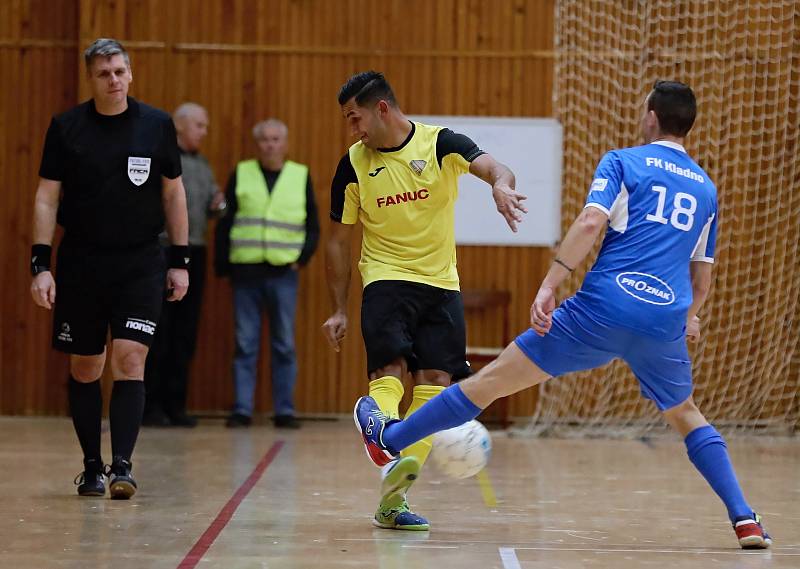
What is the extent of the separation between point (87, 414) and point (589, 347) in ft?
8.58

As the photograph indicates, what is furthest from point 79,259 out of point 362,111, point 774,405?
point 774,405

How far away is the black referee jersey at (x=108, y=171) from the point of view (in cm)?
556

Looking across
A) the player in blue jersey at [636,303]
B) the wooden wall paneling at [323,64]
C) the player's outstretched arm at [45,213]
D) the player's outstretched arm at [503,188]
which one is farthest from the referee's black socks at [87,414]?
the wooden wall paneling at [323,64]

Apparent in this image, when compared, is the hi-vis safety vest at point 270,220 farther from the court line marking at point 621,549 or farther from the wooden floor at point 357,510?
the court line marking at point 621,549

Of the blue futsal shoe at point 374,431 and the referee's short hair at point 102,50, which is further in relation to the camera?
the referee's short hair at point 102,50

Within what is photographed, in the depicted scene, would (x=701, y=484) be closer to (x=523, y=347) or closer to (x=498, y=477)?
(x=498, y=477)

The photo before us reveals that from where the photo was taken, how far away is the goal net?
31.0 feet

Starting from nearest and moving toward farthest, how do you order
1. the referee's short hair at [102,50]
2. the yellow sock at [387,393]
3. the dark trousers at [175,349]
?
1. the yellow sock at [387,393]
2. the referee's short hair at [102,50]
3. the dark trousers at [175,349]

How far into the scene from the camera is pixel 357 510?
5.42m

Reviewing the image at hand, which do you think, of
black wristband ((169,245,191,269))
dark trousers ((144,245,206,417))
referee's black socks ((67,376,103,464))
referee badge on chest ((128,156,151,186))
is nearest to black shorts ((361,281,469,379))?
black wristband ((169,245,191,269))

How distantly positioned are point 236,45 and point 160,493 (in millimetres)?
4817

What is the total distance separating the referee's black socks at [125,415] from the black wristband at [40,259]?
2.03 feet

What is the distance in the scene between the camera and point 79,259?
5590 millimetres

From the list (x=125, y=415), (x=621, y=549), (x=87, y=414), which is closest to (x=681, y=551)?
(x=621, y=549)
